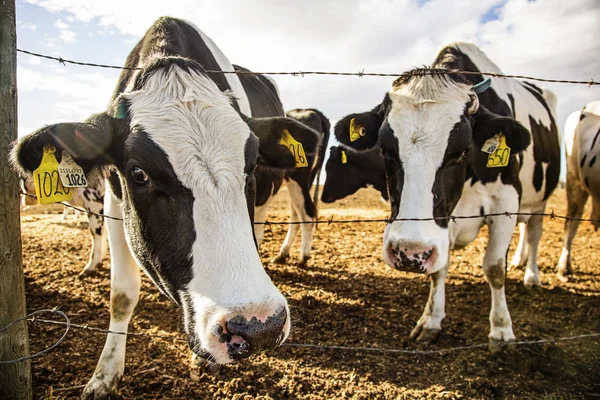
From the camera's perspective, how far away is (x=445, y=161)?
10.8 feet

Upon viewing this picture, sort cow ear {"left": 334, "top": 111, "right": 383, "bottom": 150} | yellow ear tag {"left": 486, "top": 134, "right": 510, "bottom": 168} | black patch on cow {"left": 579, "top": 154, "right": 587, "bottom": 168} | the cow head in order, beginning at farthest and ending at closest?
black patch on cow {"left": 579, "top": 154, "right": 587, "bottom": 168}
cow ear {"left": 334, "top": 111, "right": 383, "bottom": 150}
yellow ear tag {"left": 486, "top": 134, "right": 510, "bottom": 168}
the cow head

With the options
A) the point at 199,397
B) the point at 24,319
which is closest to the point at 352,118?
the point at 199,397

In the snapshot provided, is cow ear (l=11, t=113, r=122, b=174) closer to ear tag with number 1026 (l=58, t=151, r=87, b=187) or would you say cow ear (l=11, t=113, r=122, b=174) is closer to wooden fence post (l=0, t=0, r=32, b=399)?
ear tag with number 1026 (l=58, t=151, r=87, b=187)

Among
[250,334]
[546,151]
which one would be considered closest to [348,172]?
[546,151]

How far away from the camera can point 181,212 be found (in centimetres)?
198

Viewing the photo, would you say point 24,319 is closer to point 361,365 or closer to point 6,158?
point 6,158

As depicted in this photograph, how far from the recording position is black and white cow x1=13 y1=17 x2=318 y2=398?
5.79ft

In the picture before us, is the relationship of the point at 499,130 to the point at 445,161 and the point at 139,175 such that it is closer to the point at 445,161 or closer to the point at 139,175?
the point at 445,161

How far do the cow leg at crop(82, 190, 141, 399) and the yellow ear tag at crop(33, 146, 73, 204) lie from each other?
0.50 m

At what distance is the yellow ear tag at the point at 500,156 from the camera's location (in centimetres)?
365

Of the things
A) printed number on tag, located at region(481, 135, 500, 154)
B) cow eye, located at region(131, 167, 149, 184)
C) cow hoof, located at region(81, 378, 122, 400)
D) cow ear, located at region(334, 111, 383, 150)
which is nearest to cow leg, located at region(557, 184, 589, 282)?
printed number on tag, located at region(481, 135, 500, 154)

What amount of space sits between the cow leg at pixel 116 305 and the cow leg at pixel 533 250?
16.1 ft

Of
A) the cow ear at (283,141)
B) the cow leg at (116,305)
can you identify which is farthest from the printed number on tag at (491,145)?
the cow leg at (116,305)

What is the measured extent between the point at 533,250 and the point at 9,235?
5.83 metres
